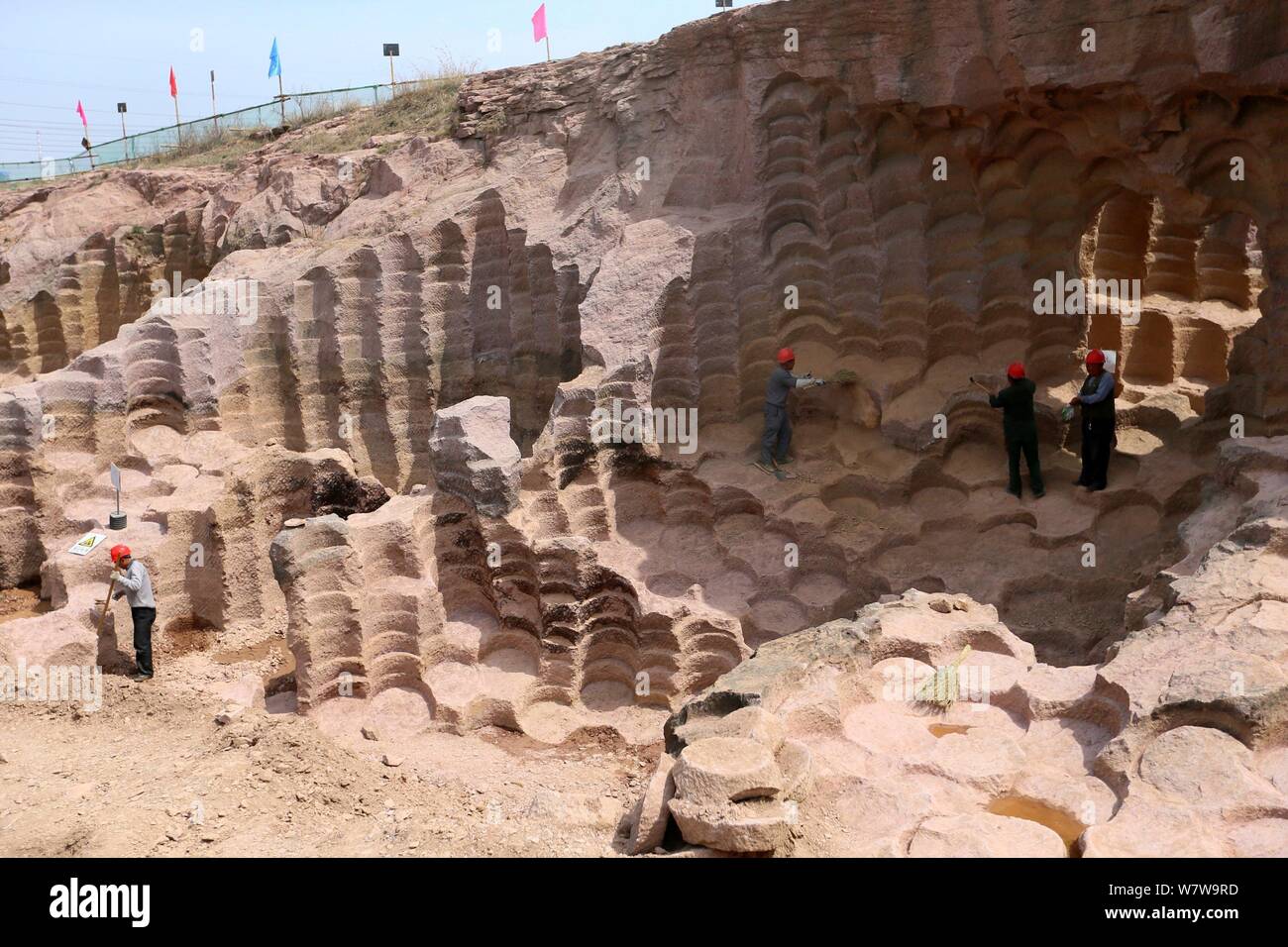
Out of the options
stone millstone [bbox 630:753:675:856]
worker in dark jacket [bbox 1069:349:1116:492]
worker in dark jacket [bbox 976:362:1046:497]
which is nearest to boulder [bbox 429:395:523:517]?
worker in dark jacket [bbox 976:362:1046:497]

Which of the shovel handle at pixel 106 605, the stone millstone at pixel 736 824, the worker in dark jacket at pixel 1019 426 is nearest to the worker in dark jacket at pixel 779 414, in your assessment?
the worker in dark jacket at pixel 1019 426

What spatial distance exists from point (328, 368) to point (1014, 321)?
26.4ft

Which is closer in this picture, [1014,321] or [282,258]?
[1014,321]

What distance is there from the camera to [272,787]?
8578mm

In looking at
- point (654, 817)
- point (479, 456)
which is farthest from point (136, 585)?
point (654, 817)

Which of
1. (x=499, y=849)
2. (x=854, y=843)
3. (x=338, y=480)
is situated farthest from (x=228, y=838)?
(x=338, y=480)

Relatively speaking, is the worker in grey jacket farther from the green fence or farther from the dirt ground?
the green fence

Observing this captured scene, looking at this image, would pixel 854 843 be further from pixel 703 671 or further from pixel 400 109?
pixel 400 109

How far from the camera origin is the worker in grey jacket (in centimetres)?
1149

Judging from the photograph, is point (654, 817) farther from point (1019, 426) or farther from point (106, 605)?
point (106, 605)

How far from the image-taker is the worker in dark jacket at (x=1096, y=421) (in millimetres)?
11383

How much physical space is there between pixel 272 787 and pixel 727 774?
13.2 feet

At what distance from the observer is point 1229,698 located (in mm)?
6273

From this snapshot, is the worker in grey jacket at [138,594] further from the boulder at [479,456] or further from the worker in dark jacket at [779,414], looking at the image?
the worker in dark jacket at [779,414]
